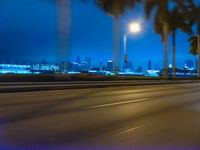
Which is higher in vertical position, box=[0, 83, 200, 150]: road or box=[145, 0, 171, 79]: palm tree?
box=[145, 0, 171, 79]: palm tree

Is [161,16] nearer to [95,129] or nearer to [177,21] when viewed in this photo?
[177,21]

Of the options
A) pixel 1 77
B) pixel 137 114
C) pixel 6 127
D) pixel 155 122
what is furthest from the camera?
pixel 1 77

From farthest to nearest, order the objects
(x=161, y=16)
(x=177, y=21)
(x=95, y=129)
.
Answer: (x=177, y=21), (x=161, y=16), (x=95, y=129)

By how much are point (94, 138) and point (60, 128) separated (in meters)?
1.60

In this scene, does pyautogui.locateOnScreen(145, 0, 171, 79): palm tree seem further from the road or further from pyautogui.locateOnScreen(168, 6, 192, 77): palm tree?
the road

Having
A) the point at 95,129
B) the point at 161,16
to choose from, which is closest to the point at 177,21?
the point at 161,16

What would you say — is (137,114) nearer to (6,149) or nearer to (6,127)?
(6,127)

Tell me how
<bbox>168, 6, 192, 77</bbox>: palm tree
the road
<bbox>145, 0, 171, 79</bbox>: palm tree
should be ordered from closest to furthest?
the road, <bbox>145, 0, 171, 79</bbox>: palm tree, <bbox>168, 6, 192, 77</bbox>: palm tree

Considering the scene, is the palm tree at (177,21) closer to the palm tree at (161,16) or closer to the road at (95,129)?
the palm tree at (161,16)

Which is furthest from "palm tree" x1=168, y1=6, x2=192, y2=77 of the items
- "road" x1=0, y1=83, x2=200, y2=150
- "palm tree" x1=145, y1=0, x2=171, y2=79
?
"road" x1=0, y1=83, x2=200, y2=150

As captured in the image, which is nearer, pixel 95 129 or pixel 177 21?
pixel 95 129

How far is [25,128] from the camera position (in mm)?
12273

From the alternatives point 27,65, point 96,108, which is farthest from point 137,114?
point 27,65

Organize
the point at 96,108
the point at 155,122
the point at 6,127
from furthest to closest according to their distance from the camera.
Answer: the point at 96,108, the point at 155,122, the point at 6,127
